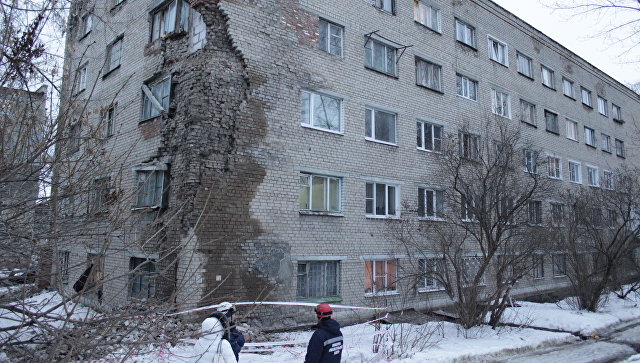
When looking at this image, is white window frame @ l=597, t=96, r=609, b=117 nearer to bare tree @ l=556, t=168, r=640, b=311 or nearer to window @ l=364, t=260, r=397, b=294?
bare tree @ l=556, t=168, r=640, b=311

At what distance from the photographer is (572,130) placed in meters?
24.2

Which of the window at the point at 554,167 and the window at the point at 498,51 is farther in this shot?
the window at the point at 554,167

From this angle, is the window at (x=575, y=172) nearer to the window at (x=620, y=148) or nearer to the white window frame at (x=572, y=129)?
the white window frame at (x=572, y=129)

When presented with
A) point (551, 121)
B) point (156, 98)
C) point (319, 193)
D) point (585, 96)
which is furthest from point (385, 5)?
point (585, 96)

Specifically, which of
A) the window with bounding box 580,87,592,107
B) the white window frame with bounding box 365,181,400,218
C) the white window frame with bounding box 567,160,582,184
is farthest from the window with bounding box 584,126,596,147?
the white window frame with bounding box 365,181,400,218

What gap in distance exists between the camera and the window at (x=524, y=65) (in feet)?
68.4

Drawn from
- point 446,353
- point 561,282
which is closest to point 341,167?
point 446,353

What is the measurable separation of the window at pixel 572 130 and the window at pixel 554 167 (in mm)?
2581

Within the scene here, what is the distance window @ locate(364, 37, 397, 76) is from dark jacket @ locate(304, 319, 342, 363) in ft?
32.9

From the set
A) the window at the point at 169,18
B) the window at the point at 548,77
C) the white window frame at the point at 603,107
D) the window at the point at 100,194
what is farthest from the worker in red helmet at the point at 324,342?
the white window frame at the point at 603,107

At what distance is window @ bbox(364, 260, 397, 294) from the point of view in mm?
12539

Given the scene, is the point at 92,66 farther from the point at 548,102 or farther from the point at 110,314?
the point at 548,102

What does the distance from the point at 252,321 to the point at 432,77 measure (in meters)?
10.8

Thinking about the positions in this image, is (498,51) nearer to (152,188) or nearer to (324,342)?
(152,188)
